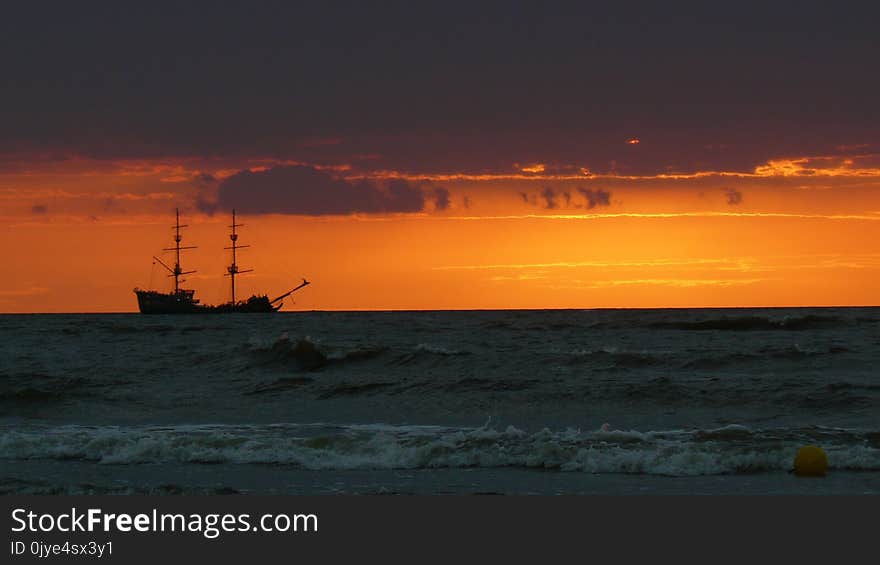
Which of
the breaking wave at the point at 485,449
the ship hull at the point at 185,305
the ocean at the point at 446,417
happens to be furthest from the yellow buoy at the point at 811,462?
the ship hull at the point at 185,305

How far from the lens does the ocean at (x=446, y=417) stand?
1812 cm

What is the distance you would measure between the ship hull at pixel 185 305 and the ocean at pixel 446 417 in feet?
385

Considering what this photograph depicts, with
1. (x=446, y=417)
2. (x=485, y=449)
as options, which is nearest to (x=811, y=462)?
(x=485, y=449)

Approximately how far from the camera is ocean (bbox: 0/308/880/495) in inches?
714

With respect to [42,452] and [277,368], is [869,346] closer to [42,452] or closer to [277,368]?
[277,368]

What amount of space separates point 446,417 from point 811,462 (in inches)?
429

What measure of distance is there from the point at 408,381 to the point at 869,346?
65.3ft

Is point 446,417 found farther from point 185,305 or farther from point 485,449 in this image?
point 185,305

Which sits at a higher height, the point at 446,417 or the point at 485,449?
the point at 485,449

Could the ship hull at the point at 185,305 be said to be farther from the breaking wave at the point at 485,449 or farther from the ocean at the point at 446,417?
the breaking wave at the point at 485,449

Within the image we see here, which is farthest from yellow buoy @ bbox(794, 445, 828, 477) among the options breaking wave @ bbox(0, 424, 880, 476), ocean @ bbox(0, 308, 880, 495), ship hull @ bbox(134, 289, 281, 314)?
ship hull @ bbox(134, 289, 281, 314)

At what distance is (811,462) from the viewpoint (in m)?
18.0

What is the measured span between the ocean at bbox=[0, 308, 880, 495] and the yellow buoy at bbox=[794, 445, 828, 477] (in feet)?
0.78

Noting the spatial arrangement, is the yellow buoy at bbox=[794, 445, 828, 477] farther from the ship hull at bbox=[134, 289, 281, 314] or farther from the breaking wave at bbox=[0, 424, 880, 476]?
the ship hull at bbox=[134, 289, 281, 314]
